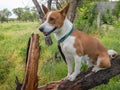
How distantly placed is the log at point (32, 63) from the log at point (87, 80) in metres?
0.28

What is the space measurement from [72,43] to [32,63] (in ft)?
2.46

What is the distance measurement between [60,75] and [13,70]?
201 cm

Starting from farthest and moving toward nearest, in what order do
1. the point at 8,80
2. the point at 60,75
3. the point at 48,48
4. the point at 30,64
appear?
the point at 48,48
the point at 8,80
the point at 60,75
the point at 30,64

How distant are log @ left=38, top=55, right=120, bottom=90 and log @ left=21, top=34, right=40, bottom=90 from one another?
280mm

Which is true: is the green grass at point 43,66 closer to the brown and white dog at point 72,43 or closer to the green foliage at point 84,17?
the green foliage at point 84,17

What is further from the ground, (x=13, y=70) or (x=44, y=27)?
(x=44, y=27)

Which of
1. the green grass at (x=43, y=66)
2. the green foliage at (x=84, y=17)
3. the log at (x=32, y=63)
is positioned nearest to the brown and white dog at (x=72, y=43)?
the log at (x=32, y=63)

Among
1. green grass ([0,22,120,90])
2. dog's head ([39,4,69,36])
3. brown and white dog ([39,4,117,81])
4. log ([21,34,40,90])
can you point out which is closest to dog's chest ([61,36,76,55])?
brown and white dog ([39,4,117,81])

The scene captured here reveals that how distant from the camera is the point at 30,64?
18.2 ft

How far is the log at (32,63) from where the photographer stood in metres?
5.50

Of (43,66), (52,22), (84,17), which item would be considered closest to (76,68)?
(52,22)

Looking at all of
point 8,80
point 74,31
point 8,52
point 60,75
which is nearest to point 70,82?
point 74,31

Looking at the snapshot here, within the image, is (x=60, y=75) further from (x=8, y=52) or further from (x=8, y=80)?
(x=8, y=52)

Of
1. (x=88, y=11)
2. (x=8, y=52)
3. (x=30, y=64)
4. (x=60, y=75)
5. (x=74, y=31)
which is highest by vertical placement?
(x=74, y=31)
